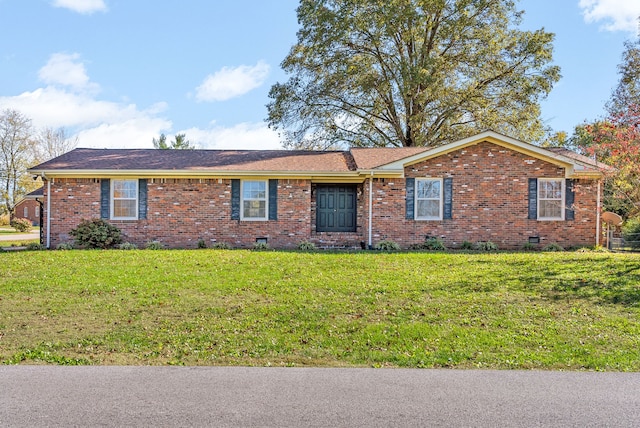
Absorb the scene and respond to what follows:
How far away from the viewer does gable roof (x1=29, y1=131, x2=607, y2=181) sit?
16.8 meters

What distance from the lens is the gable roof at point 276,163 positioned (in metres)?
16.8

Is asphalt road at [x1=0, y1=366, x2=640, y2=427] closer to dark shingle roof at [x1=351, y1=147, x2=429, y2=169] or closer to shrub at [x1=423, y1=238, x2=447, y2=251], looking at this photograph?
shrub at [x1=423, y1=238, x2=447, y2=251]

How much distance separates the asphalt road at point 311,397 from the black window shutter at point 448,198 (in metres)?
11.4

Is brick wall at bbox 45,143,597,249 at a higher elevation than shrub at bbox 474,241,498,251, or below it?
higher

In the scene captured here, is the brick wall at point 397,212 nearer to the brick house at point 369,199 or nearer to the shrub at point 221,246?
the brick house at point 369,199

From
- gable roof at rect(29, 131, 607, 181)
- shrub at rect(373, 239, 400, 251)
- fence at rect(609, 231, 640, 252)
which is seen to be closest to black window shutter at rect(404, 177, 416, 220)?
gable roof at rect(29, 131, 607, 181)

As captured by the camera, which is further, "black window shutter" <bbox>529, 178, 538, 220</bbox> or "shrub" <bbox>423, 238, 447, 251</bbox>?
"black window shutter" <bbox>529, 178, 538, 220</bbox>

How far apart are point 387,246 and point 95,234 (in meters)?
9.50

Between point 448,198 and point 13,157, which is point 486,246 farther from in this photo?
point 13,157

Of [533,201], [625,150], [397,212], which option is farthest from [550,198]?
[397,212]

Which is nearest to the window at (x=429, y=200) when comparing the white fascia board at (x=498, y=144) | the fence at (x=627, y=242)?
the white fascia board at (x=498, y=144)

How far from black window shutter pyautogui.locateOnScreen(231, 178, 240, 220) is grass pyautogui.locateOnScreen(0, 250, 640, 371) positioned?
187 inches

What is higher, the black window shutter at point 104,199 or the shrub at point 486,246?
the black window shutter at point 104,199

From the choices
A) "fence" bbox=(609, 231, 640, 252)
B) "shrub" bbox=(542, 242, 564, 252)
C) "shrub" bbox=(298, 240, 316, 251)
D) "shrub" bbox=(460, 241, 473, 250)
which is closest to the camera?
"shrub" bbox=(298, 240, 316, 251)
